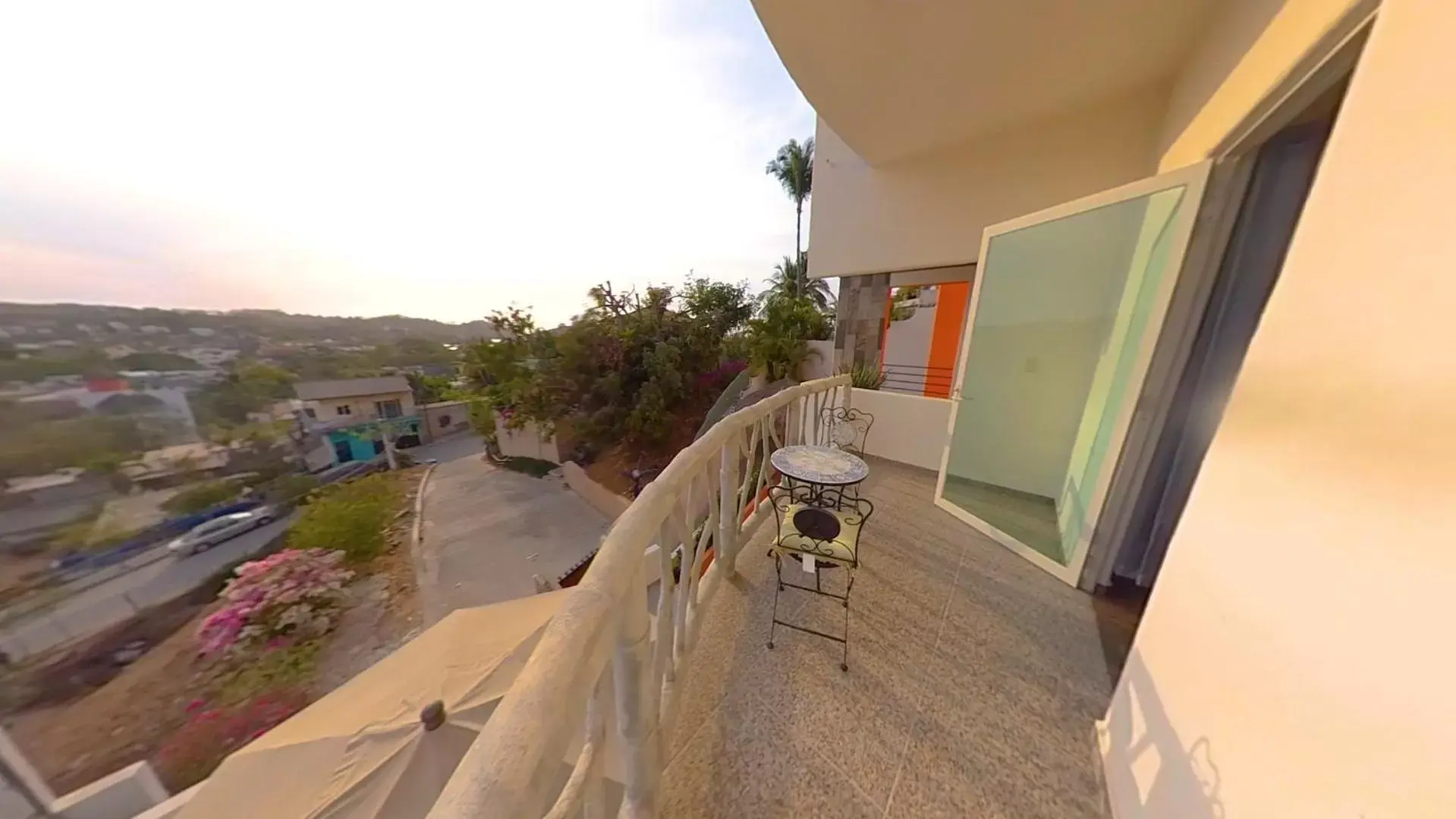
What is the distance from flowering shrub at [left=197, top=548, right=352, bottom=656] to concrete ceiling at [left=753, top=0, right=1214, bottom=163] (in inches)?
396

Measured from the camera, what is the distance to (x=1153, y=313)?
72.5 inches

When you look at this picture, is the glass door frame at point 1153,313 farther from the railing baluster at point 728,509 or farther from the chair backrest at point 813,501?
the railing baluster at point 728,509

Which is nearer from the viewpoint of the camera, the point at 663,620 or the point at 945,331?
the point at 663,620

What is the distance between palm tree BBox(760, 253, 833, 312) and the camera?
10773 millimetres

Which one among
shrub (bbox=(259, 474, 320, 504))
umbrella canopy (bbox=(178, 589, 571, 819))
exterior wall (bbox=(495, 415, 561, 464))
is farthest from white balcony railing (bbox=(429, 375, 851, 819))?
shrub (bbox=(259, 474, 320, 504))

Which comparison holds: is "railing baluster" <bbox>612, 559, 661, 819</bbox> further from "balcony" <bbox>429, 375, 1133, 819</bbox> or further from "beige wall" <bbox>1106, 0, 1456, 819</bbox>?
"beige wall" <bbox>1106, 0, 1456, 819</bbox>

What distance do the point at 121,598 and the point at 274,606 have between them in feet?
8.07

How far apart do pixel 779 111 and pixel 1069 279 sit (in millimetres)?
3535

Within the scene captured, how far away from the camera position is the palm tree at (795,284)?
1077 centimetres

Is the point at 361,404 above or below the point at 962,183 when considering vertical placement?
below

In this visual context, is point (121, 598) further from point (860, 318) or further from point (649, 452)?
point (860, 318)

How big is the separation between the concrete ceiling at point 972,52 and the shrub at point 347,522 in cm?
1107

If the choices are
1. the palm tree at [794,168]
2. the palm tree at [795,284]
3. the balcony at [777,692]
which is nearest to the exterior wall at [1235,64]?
the balcony at [777,692]

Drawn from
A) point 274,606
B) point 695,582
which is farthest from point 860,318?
point 274,606
